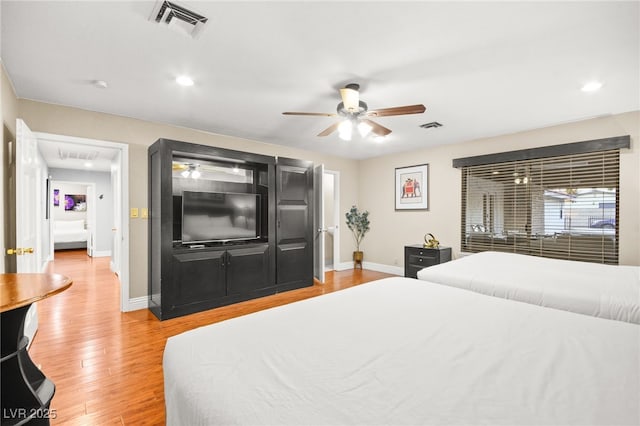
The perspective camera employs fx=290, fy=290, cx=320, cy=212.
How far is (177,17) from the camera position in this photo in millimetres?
1819

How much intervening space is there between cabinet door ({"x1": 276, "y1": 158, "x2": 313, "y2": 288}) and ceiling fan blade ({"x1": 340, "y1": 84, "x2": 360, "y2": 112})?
193cm

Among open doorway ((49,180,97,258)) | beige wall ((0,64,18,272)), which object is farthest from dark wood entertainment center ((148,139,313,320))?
open doorway ((49,180,97,258))

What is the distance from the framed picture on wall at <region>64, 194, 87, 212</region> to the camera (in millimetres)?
9508

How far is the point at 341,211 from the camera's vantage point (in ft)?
20.4

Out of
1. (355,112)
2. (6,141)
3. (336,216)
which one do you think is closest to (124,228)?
(6,141)

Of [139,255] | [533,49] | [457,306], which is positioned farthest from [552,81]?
[139,255]

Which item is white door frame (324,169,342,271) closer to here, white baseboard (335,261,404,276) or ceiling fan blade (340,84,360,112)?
white baseboard (335,261,404,276)

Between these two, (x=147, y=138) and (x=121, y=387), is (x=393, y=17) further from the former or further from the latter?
(x=147, y=138)

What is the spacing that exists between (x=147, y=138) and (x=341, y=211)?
375 cm

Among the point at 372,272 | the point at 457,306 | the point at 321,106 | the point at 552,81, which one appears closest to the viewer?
the point at 457,306

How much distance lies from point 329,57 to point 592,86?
2.57 m

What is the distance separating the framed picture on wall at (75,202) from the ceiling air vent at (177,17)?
10.5 m

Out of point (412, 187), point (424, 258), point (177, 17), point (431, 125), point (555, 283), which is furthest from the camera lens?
Answer: point (412, 187)

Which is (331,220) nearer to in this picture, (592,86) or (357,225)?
(357,225)
